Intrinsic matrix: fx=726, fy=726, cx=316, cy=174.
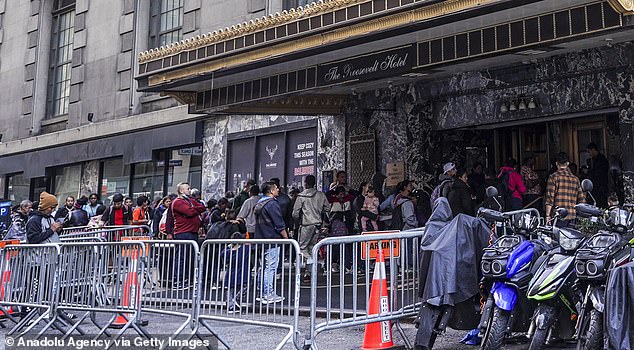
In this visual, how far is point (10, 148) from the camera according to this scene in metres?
26.9

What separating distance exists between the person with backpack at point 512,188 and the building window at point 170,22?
11435mm

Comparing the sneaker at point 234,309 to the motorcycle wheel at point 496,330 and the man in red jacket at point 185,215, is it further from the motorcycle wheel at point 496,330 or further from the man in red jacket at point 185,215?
the man in red jacket at point 185,215

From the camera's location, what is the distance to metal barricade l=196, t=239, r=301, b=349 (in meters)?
7.32

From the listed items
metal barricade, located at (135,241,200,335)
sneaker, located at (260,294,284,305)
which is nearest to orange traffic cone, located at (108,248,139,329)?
metal barricade, located at (135,241,200,335)

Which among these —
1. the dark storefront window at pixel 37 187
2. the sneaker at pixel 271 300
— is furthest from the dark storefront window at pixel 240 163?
the sneaker at pixel 271 300

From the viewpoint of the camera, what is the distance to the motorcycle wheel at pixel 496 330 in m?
6.63

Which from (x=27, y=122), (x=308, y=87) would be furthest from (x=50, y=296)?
(x=27, y=122)

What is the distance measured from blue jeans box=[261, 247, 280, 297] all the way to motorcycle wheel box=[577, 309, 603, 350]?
3.12 m

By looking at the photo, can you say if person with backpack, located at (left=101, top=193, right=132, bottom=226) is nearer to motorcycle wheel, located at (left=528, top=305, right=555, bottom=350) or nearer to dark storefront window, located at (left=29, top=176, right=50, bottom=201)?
dark storefront window, located at (left=29, top=176, right=50, bottom=201)

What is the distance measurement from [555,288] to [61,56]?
2341 cm

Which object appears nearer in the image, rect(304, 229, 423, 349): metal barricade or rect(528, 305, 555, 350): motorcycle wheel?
rect(528, 305, 555, 350): motorcycle wheel

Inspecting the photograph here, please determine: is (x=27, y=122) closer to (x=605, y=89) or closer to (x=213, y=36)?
(x=213, y=36)

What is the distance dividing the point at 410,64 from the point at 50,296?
6.26 m

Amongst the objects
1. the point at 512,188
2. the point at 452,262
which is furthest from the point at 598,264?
the point at 512,188
